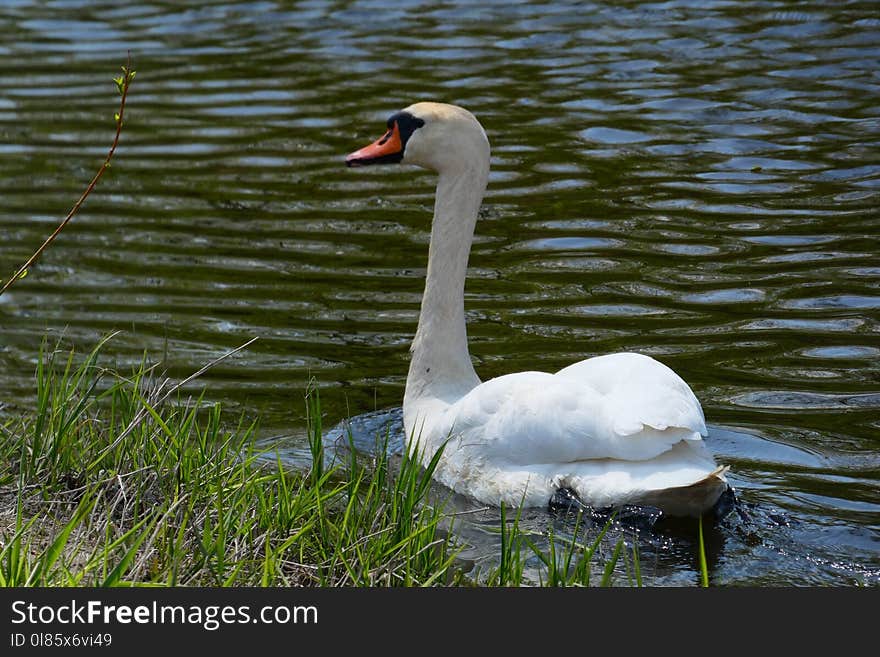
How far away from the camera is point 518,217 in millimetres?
9844

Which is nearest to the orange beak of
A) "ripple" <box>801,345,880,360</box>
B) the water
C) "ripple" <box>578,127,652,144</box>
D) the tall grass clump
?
the water

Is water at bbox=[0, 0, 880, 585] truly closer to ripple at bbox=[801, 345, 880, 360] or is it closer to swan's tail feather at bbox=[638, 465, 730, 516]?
ripple at bbox=[801, 345, 880, 360]

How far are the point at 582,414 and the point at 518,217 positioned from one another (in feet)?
15.1

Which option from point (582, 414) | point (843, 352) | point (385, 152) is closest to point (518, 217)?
point (843, 352)

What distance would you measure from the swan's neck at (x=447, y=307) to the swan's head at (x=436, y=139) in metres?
0.06

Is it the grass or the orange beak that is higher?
the orange beak

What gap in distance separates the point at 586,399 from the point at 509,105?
7.35m

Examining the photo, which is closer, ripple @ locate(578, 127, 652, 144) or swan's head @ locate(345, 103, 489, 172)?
swan's head @ locate(345, 103, 489, 172)

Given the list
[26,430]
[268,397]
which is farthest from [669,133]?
[26,430]

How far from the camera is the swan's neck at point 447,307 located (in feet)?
20.6

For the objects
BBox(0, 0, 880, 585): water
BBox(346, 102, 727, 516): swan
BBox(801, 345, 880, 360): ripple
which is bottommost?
BBox(801, 345, 880, 360): ripple

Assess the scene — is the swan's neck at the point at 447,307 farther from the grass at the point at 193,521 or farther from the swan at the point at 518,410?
the grass at the point at 193,521

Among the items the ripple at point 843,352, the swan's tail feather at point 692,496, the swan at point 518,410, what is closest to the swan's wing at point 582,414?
the swan at point 518,410

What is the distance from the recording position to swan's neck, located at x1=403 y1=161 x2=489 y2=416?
20.6ft
